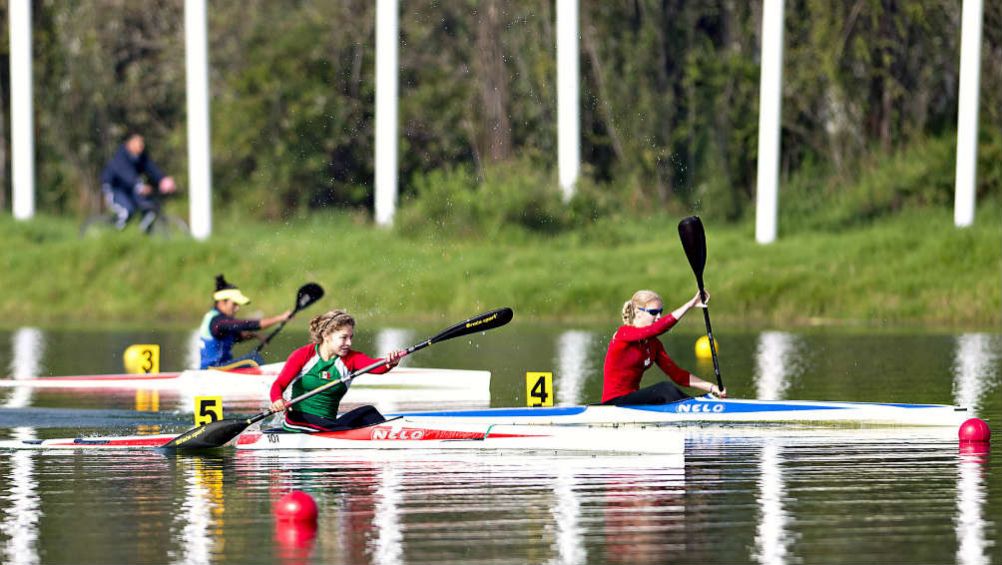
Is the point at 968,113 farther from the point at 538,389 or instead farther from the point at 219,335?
the point at 538,389

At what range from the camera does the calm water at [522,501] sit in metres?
11.9

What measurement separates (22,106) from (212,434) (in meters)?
22.7

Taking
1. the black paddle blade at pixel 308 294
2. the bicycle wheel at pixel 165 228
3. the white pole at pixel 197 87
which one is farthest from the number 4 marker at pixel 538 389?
the bicycle wheel at pixel 165 228

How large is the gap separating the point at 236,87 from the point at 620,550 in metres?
A: 35.7

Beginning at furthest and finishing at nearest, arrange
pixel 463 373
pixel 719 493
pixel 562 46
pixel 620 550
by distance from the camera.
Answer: pixel 562 46 < pixel 463 373 < pixel 719 493 < pixel 620 550

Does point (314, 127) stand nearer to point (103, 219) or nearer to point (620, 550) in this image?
point (103, 219)

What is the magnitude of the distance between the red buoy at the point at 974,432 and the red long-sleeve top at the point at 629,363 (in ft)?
8.20

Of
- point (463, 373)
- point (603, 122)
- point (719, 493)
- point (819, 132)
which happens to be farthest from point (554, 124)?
point (719, 493)

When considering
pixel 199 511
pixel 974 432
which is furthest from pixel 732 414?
pixel 199 511

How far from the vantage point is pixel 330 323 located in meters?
16.3

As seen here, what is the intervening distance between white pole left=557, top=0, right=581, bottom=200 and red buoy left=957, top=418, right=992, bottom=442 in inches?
751

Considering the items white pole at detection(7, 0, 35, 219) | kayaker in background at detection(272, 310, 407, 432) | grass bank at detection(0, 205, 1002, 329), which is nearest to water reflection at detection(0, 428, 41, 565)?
kayaker in background at detection(272, 310, 407, 432)

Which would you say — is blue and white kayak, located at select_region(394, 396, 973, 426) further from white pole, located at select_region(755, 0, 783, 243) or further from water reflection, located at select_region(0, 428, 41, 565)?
white pole, located at select_region(755, 0, 783, 243)

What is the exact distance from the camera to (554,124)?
1644 inches
